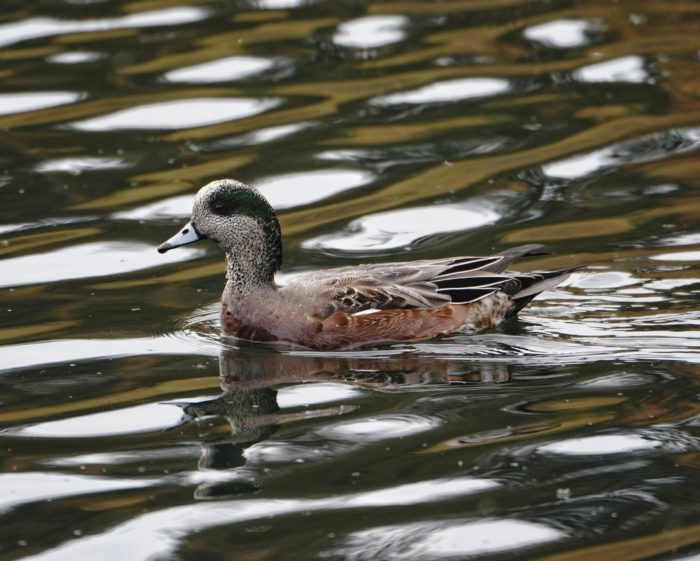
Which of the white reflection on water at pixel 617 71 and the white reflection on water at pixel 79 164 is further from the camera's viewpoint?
the white reflection on water at pixel 617 71

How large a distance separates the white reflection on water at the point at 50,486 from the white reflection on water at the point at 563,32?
7.48 metres

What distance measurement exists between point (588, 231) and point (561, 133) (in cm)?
180

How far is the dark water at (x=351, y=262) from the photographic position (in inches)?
216

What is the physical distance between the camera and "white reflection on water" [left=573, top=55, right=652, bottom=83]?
38.2 feet

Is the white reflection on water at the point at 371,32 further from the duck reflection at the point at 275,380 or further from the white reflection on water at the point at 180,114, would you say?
the duck reflection at the point at 275,380

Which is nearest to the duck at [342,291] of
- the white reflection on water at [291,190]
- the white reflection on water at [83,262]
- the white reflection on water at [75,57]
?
the white reflection on water at [83,262]

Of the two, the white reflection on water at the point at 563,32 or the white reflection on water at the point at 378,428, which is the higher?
the white reflection on water at the point at 563,32

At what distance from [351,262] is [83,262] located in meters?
1.66

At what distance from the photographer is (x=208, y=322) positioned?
8133 mm

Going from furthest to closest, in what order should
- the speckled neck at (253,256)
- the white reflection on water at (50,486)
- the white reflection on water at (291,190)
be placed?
the white reflection on water at (291,190) < the speckled neck at (253,256) < the white reflection on water at (50,486)

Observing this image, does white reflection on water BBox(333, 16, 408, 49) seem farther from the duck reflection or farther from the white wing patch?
the duck reflection

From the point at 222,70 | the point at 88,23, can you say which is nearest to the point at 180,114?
the point at 222,70

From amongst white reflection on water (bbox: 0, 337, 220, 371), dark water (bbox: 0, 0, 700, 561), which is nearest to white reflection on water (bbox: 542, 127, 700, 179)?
dark water (bbox: 0, 0, 700, 561)

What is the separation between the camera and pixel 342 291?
7.68 metres
